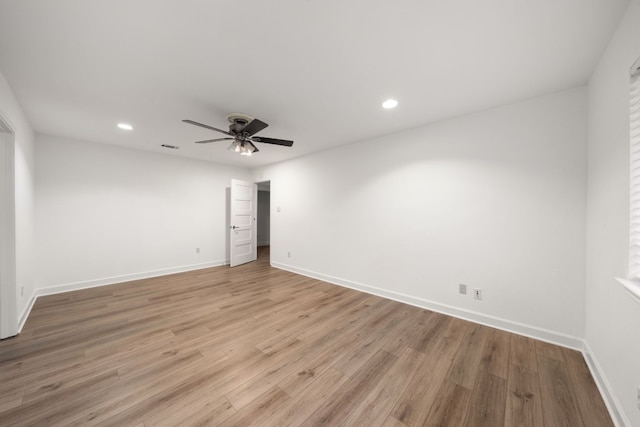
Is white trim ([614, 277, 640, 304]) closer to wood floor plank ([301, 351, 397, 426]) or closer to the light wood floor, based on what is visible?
the light wood floor

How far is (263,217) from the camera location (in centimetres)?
873

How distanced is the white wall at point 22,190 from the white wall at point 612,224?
16.1 feet

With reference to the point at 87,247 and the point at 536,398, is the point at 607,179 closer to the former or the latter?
the point at 536,398

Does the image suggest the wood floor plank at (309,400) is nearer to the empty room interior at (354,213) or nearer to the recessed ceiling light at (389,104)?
the empty room interior at (354,213)

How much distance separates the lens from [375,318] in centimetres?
278

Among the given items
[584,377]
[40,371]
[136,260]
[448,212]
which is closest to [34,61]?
[40,371]

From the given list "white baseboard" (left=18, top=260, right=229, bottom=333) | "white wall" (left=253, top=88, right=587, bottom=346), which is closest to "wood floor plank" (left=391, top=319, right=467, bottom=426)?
"white wall" (left=253, top=88, right=587, bottom=346)

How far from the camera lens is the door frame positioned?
227cm

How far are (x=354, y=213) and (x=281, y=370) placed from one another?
2651 mm

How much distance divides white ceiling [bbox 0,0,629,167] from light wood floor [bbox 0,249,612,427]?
254cm

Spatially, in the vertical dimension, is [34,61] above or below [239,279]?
above

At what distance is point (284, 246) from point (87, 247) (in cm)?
354

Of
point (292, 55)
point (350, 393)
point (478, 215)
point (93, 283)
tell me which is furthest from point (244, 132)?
point (93, 283)

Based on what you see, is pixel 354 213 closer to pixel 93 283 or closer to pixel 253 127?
pixel 253 127
